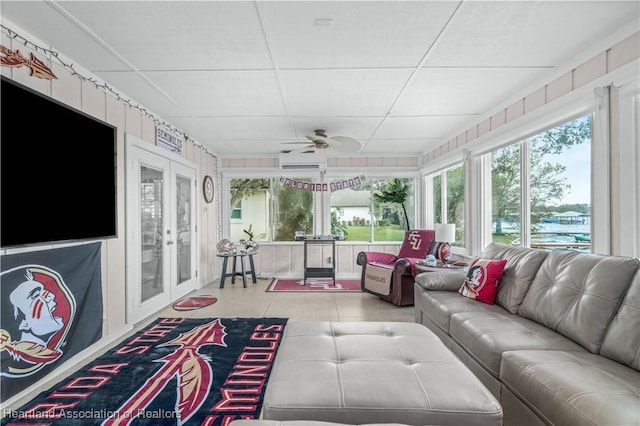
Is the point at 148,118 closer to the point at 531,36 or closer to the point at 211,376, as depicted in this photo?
the point at 211,376

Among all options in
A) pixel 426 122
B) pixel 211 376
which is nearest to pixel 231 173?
pixel 426 122

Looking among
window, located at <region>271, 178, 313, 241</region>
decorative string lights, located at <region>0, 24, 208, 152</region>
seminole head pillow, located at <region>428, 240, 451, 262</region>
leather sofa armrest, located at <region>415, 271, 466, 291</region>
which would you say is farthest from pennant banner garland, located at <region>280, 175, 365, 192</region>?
leather sofa armrest, located at <region>415, 271, 466, 291</region>

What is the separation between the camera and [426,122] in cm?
404

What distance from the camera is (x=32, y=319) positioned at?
2002 millimetres

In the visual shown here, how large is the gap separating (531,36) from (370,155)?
12.5ft

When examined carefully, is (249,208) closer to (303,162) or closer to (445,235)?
(303,162)

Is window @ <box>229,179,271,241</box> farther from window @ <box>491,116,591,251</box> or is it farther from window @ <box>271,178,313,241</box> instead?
window @ <box>491,116,591,251</box>

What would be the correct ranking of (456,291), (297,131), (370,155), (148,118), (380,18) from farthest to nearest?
1. (370,155)
2. (297,131)
3. (148,118)
4. (456,291)
5. (380,18)

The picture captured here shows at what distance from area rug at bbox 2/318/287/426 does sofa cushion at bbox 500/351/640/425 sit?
1.44 meters

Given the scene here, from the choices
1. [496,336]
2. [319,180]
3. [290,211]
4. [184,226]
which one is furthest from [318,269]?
[496,336]

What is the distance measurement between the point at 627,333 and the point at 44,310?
3.48 m

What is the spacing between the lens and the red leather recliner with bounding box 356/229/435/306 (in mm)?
3898

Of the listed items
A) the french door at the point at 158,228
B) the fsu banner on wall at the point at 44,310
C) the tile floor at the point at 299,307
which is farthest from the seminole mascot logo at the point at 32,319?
the tile floor at the point at 299,307

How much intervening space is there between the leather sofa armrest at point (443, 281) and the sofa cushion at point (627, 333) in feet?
4.29
